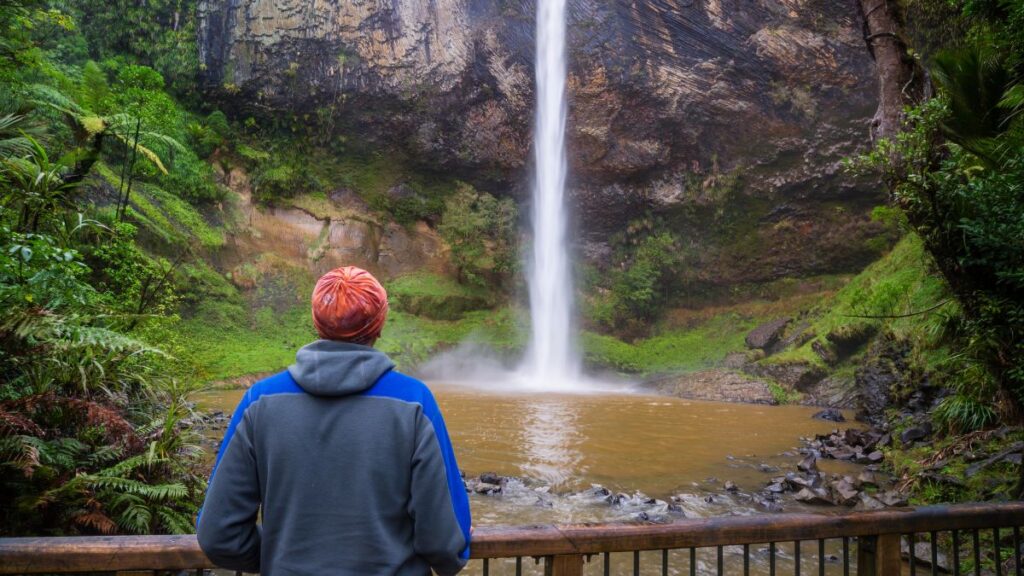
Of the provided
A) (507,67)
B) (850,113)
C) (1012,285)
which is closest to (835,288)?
(850,113)

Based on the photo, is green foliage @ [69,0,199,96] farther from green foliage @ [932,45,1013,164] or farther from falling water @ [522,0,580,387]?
green foliage @ [932,45,1013,164]

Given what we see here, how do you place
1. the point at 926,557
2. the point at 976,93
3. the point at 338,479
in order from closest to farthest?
1. the point at 338,479
2. the point at 926,557
3. the point at 976,93

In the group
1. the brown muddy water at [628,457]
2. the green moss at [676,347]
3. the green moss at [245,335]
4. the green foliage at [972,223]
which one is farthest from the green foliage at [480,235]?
the green foliage at [972,223]

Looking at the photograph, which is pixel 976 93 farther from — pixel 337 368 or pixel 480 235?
pixel 480 235

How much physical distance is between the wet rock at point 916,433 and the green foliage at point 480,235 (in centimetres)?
1623

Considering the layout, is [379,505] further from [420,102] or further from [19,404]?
[420,102]

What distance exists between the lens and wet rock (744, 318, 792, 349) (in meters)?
17.4

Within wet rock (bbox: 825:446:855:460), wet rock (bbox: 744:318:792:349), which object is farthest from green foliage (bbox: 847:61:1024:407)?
wet rock (bbox: 744:318:792:349)

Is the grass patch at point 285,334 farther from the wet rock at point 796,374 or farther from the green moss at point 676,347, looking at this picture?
the wet rock at point 796,374

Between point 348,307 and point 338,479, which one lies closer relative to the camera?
point 338,479

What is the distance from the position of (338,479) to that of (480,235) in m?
20.6

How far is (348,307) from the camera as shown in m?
1.42

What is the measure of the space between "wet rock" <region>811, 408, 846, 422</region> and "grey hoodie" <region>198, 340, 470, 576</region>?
11.1 m

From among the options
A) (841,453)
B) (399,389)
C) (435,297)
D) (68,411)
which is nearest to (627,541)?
(399,389)
